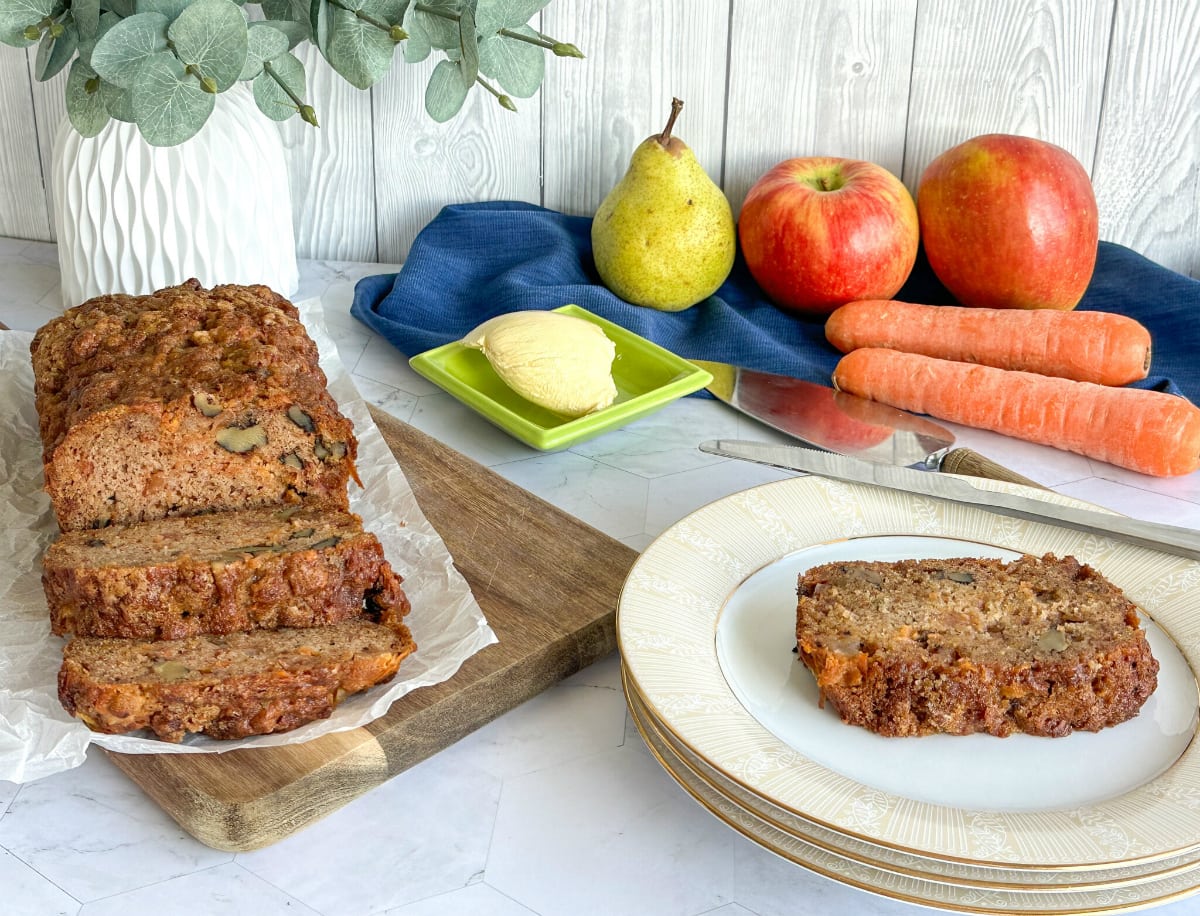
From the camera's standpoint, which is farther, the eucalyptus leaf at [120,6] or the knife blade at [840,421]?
the knife blade at [840,421]

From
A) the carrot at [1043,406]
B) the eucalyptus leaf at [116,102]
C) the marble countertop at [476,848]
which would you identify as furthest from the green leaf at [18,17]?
the carrot at [1043,406]

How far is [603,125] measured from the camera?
278 cm

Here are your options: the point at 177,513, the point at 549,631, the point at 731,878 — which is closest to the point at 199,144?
the point at 177,513

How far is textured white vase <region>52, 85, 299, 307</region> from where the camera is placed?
7.36 ft

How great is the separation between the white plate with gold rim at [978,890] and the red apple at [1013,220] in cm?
158

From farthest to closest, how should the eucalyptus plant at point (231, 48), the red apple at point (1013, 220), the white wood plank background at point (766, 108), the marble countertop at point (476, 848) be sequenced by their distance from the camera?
the white wood plank background at point (766, 108), the red apple at point (1013, 220), the eucalyptus plant at point (231, 48), the marble countertop at point (476, 848)

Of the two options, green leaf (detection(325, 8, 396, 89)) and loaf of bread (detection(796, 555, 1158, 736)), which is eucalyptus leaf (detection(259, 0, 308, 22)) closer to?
green leaf (detection(325, 8, 396, 89))

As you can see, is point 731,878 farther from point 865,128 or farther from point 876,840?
point 865,128

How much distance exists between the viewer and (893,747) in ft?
4.31

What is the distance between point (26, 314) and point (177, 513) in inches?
46.1

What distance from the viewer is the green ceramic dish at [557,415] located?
2.05 metres

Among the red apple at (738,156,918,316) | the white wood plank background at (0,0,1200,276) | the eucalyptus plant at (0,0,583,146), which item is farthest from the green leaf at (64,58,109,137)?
the red apple at (738,156,918,316)

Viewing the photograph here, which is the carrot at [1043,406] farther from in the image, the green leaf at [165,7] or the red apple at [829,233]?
the green leaf at [165,7]

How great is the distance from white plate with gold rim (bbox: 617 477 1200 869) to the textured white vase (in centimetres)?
125
